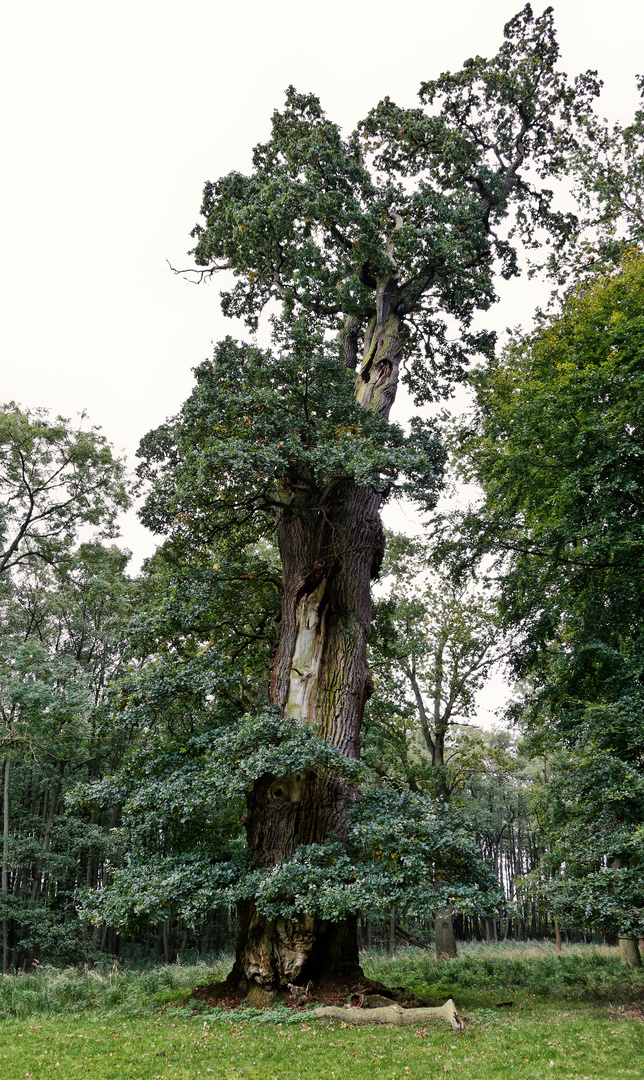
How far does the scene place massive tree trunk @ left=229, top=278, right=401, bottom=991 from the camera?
783 centimetres

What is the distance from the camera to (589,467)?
8.76m

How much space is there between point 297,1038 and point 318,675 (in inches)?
161

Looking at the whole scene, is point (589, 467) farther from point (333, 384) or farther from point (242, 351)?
point (242, 351)

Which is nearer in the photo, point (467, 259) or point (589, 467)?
point (589, 467)

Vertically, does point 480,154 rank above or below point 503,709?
above

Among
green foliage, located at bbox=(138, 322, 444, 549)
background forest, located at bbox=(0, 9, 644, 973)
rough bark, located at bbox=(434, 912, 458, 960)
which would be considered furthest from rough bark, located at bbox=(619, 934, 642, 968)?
green foliage, located at bbox=(138, 322, 444, 549)

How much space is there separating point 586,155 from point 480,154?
2268mm

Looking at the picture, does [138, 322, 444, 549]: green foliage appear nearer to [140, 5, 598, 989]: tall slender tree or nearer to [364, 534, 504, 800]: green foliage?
[140, 5, 598, 989]: tall slender tree

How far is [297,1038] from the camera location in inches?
236

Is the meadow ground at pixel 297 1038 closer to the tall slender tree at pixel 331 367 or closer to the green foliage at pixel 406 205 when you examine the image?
the tall slender tree at pixel 331 367

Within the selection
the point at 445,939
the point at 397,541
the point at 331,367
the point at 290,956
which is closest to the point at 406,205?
the point at 331,367

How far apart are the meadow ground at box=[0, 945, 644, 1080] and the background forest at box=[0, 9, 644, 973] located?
3.27 feet

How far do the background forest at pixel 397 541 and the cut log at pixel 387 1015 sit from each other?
89cm

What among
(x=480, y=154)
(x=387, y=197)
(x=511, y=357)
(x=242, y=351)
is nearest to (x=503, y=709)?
(x=511, y=357)
